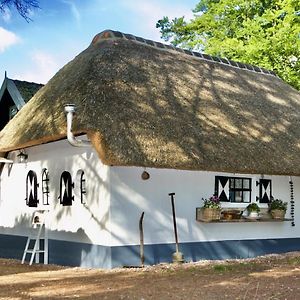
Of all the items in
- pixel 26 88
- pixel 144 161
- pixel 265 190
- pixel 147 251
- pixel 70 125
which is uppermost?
pixel 26 88

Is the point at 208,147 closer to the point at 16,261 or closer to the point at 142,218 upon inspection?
the point at 142,218

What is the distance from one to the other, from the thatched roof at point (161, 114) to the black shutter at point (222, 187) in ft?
2.89

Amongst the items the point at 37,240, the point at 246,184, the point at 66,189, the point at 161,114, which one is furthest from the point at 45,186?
the point at 246,184

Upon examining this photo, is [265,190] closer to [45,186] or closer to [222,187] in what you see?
[222,187]

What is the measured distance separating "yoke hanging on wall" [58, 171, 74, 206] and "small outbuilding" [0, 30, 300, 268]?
0.02 metres

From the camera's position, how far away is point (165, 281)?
8812mm

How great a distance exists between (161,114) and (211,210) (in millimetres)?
2427

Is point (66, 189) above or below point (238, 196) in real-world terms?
above

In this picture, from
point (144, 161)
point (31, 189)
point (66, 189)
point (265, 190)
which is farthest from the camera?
point (31, 189)

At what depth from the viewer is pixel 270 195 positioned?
13.3m

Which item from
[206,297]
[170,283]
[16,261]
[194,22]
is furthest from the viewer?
[194,22]

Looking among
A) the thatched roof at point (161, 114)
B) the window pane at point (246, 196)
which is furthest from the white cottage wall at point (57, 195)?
the window pane at point (246, 196)

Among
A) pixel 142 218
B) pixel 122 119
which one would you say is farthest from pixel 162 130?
pixel 142 218

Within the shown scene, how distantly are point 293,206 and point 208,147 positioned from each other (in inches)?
147
